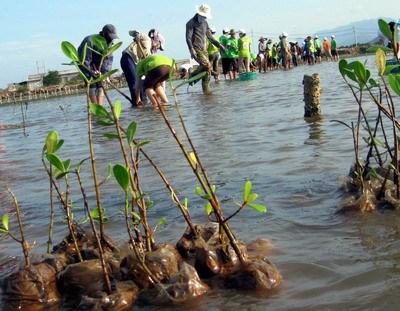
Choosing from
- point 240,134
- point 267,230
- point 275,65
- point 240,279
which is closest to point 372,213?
point 267,230

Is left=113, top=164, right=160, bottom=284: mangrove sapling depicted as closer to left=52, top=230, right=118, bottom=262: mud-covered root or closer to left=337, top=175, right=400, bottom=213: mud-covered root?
left=52, top=230, right=118, bottom=262: mud-covered root

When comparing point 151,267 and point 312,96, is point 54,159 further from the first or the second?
point 312,96

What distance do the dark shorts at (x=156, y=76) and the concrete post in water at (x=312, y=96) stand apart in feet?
9.17

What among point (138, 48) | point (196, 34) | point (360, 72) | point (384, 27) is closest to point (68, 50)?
point (360, 72)

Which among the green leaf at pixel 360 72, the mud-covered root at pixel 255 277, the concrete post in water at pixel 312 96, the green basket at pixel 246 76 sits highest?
the green basket at pixel 246 76

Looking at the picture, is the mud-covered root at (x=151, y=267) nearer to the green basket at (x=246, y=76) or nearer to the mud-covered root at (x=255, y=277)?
the mud-covered root at (x=255, y=277)

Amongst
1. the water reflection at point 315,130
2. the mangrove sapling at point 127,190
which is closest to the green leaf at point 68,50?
the mangrove sapling at point 127,190

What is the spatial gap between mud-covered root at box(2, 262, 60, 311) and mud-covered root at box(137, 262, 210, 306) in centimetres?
40

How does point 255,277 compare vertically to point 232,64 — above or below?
below

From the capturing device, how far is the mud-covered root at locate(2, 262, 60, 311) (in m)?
2.23

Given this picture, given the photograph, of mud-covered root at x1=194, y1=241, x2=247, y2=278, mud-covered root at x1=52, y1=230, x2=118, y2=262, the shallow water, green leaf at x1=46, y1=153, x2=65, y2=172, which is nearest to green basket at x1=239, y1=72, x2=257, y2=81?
the shallow water

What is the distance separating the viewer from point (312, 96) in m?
6.71

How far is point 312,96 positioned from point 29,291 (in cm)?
507

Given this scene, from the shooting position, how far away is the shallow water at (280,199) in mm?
2066
